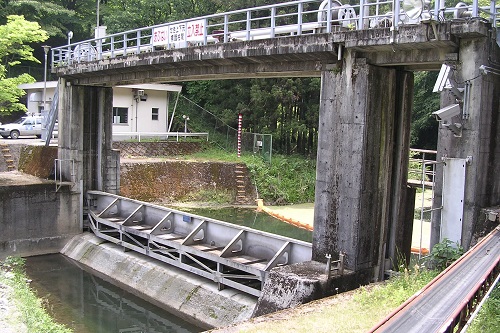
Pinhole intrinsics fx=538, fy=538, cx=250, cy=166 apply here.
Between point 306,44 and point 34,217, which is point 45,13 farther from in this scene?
point 306,44

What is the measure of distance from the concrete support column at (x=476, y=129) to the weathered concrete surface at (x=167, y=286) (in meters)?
6.27

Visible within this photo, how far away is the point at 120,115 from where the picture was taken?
35938 millimetres

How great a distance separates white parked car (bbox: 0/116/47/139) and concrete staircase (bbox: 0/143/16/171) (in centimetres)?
751

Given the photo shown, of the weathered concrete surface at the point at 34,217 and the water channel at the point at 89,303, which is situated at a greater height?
the weathered concrete surface at the point at 34,217

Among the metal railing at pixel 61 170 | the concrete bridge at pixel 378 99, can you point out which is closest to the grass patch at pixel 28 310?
the concrete bridge at pixel 378 99

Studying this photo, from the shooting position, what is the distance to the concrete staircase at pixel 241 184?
31391 mm

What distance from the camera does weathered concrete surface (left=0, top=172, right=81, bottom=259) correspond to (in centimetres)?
2133

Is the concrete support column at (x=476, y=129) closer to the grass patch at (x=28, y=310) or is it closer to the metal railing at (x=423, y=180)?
the metal railing at (x=423, y=180)

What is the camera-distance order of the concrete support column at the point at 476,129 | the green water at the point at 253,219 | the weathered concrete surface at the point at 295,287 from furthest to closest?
the green water at the point at 253,219
the weathered concrete surface at the point at 295,287
the concrete support column at the point at 476,129

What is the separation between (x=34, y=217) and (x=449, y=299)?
1949cm

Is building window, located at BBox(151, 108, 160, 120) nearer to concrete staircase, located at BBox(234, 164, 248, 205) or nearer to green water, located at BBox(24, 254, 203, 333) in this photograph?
concrete staircase, located at BBox(234, 164, 248, 205)

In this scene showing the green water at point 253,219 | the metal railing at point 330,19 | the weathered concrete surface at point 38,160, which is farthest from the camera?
the green water at point 253,219

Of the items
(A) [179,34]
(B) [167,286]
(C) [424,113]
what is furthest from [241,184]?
(C) [424,113]

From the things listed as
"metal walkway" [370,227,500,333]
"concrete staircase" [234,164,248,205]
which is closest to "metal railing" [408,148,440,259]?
"metal walkway" [370,227,500,333]
